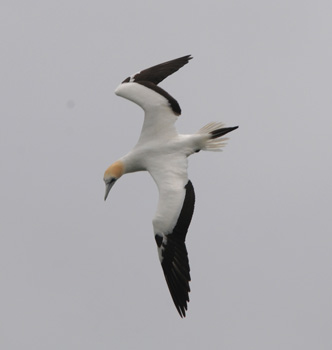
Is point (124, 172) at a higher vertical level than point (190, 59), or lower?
lower

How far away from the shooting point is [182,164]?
28.7 metres

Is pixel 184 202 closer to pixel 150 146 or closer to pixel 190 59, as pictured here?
pixel 150 146

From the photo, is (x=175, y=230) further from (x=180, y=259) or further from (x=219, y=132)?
(x=219, y=132)

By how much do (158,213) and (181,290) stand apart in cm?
146

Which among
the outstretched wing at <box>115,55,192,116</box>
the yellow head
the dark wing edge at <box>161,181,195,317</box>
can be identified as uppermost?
the outstretched wing at <box>115,55,192,116</box>

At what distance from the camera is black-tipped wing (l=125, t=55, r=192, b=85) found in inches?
1204

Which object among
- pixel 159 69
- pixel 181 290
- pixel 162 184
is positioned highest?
pixel 159 69

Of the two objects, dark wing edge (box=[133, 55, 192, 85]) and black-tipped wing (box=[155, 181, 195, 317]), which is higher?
dark wing edge (box=[133, 55, 192, 85])

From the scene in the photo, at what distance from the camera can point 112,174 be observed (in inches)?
1166

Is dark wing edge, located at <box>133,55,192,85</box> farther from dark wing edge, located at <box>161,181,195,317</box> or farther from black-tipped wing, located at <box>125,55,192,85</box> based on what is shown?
dark wing edge, located at <box>161,181,195,317</box>

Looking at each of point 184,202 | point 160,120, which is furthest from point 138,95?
point 184,202

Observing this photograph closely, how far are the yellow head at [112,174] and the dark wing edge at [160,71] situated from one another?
1.88 meters

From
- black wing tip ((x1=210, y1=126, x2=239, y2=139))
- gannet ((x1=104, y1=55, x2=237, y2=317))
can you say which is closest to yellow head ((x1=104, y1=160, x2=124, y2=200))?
gannet ((x1=104, y1=55, x2=237, y2=317))

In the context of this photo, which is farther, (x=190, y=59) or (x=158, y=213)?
(x=190, y=59)
